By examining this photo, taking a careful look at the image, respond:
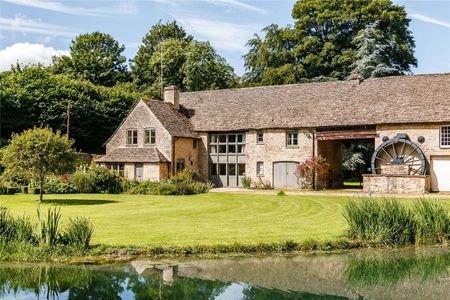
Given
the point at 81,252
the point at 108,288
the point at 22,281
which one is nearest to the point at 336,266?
the point at 108,288

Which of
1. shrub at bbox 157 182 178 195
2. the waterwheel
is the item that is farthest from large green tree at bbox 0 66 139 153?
the waterwheel

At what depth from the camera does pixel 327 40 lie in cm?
5225

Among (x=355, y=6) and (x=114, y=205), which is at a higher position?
(x=355, y=6)

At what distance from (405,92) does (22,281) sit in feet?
94.7

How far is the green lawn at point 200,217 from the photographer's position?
16.0 meters

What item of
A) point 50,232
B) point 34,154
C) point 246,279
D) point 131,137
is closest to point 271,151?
point 131,137

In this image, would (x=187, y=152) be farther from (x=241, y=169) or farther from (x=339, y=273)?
(x=339, y=273)

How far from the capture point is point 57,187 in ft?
107

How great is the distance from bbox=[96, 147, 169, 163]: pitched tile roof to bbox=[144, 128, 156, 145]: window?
0.59 metres

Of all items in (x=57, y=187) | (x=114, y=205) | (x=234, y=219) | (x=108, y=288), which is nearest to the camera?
(x=108, y=288)

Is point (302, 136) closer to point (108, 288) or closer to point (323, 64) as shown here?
point (323, 64)

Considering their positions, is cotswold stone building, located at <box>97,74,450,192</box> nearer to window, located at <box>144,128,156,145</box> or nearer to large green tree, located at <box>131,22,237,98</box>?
window, located at <box>144,128,156,145</box>

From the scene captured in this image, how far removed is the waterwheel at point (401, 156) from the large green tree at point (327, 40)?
1609 centimetres

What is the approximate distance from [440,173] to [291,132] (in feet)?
32.6
